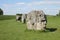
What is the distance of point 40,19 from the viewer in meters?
20.8

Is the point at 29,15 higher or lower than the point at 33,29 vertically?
higher

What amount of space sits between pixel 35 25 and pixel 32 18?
41.0 inches

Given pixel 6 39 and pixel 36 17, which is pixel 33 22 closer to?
pixel 36 17

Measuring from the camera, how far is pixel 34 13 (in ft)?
70.9

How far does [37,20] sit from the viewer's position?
69.2ft

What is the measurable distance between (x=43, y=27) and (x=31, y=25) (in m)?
1.62

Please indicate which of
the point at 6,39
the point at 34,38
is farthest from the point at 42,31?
the point at 6,39

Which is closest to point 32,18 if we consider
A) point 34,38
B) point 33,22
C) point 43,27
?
point 33,22

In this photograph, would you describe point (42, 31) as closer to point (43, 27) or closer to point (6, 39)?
point (43, 27)

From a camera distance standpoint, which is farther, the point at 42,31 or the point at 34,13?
the point at 34,13

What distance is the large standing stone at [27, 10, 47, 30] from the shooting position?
67.5 feet

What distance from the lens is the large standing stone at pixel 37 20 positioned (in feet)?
67.5

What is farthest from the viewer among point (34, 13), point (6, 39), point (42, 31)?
point (34, 13)

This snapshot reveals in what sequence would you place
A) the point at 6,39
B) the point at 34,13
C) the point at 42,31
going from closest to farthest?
the point at 6,39
the point at 42,31
the point at 34,13
